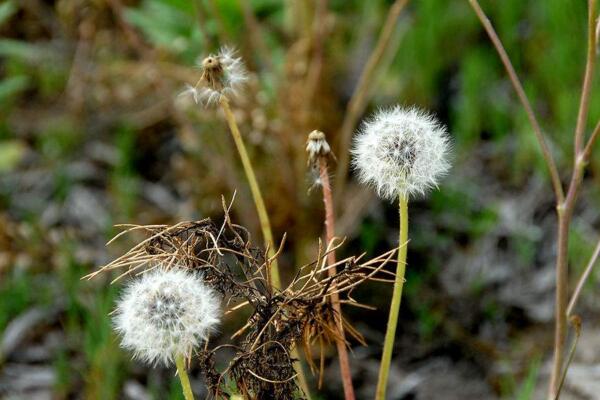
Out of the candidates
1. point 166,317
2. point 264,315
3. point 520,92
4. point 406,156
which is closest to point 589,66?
point 520,92

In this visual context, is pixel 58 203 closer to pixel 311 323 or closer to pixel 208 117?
pixel 208 117

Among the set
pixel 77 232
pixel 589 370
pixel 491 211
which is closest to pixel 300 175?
pixel 491 211

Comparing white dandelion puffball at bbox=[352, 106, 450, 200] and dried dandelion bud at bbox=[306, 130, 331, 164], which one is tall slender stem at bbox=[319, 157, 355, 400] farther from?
white dandelion puffball at bbox=[352, 106, 450, 200]

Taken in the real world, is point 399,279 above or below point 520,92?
below

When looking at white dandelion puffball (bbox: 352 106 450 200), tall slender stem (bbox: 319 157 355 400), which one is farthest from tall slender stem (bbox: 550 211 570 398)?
tall slender stem (bbox: 319 157 355 400)

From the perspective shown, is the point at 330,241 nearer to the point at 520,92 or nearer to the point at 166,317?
the point at 166,317

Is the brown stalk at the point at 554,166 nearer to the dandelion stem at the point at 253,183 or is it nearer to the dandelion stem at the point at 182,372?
the dandelion stem at the point at 253,183

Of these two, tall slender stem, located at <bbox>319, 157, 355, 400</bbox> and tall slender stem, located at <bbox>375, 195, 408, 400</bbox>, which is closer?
tall slender stem, located at <bbox>375, 195, 408, 400</bbox>

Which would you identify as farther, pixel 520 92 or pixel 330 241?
pixel 520 92

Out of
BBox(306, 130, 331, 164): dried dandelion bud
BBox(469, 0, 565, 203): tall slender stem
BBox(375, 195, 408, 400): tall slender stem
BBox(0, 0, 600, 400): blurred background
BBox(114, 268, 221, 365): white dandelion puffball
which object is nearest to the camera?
BBox(114, 268, 221, 365): white dandelion puffball
